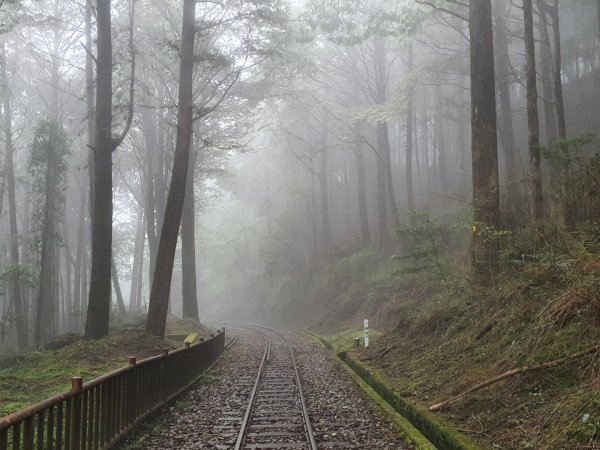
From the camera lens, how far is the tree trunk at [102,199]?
1381 centimetres

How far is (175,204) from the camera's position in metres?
15.1

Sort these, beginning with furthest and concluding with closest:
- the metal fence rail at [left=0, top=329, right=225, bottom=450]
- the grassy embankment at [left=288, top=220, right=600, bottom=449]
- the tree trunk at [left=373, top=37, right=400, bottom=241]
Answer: the tree trunk at [left=373, top=37, right=400, bottom=241] → the grassy embankment at [left=288, top=220, right=600, bottom=449] → the metal fence rail at [left=0, top=329, right=225, bottom=450]

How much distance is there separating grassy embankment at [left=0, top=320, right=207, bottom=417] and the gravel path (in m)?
2.00

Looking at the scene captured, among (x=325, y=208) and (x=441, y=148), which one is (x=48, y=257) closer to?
(x=325, y=208)

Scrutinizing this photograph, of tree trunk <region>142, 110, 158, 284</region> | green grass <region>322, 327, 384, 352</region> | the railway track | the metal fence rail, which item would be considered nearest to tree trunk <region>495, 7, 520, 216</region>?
green grass <region>322, 327, 384, 352</region>

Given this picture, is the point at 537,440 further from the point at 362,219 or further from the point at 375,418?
the point at 362,219

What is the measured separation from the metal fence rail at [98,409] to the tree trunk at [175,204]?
15.8 feet

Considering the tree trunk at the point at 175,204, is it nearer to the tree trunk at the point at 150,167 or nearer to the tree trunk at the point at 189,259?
the tree trunk at the point at 189,259

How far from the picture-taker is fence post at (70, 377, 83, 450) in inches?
202

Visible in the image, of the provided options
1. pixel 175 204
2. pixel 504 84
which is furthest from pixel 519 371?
pixel 504 84

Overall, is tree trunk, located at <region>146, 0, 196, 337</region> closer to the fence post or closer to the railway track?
the railway track

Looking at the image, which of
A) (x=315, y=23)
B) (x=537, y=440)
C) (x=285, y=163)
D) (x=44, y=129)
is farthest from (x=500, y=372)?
(x=285, y=163)

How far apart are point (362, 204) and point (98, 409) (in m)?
24.9

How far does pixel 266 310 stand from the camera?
145ft
